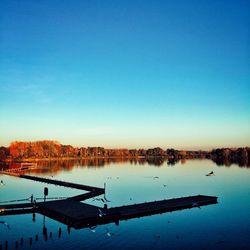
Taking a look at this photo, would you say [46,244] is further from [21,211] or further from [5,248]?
[21,211]

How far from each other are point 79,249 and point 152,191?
137 feet

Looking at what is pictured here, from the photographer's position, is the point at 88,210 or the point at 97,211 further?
the point at 88,210

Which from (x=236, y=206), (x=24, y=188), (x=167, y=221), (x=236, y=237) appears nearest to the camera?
(x=236, y=237)

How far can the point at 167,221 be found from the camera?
135 ft

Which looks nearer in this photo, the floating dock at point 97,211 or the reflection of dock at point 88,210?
the floating dock at point 97,211

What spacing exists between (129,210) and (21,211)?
48.0 ft

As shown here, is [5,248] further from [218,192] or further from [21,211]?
[218,192]

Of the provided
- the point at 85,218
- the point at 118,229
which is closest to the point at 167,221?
the point at 118,229

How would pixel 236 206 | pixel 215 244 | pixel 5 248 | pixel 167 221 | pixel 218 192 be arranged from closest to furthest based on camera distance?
pixel 5 248
pixel 215 244
pixel 167 221
pixel 236 206
pixel 218 192

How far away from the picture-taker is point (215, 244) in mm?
→ 32469

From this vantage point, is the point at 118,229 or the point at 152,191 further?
the point at 152,191

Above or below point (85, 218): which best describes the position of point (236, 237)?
below

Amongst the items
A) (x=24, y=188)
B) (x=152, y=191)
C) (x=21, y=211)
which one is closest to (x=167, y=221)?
(x=21, y=211)

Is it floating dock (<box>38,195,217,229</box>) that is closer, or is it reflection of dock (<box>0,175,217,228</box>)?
floating dock (<box>38,195,217,229</box>)
